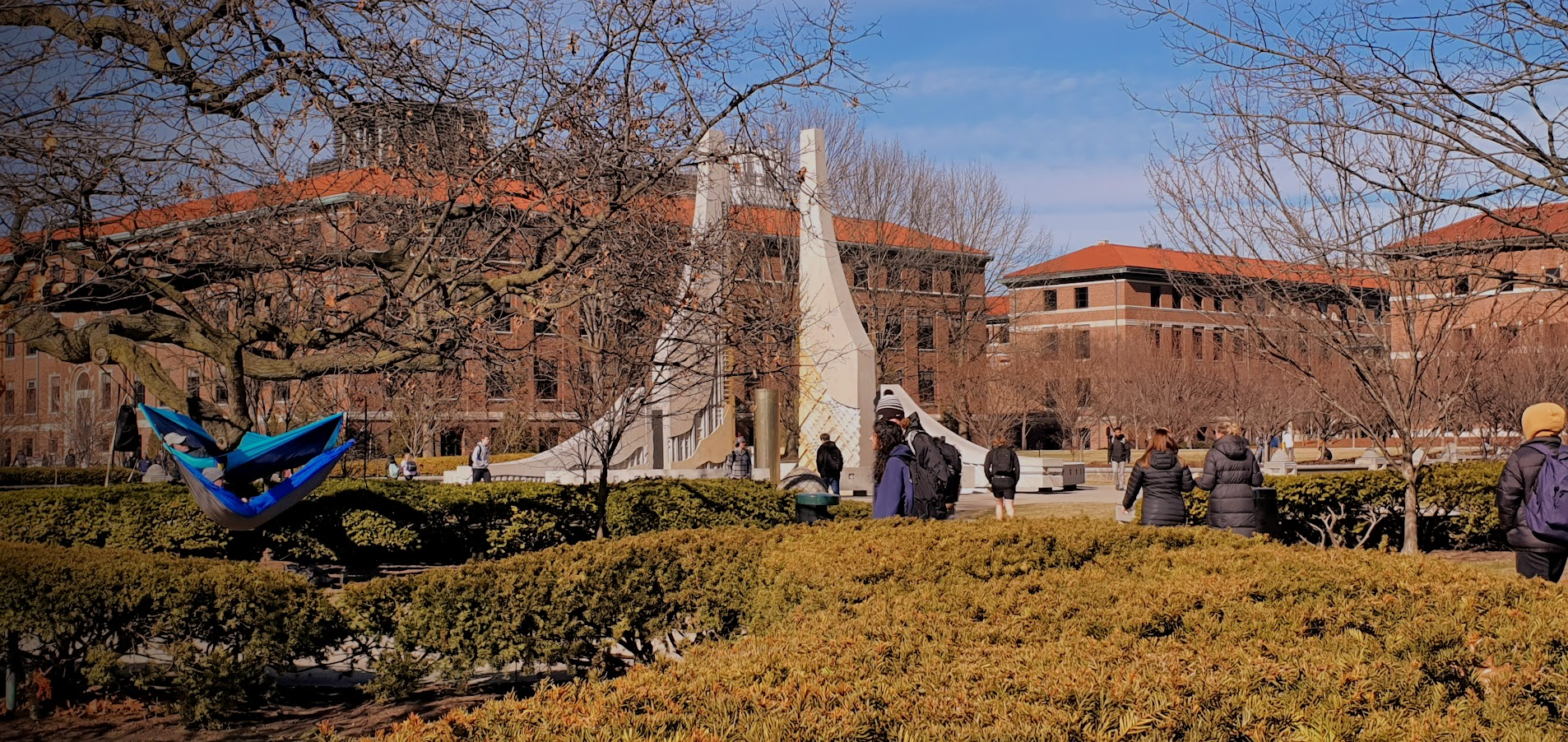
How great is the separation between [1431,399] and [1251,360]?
26539 millimetres

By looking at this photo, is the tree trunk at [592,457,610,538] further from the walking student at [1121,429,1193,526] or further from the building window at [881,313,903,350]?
the building window at [881,313,903,350]

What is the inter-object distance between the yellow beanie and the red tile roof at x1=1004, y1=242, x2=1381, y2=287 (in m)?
3.65

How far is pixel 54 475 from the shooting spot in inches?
1078

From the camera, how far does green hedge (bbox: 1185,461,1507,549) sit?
47.7 ft

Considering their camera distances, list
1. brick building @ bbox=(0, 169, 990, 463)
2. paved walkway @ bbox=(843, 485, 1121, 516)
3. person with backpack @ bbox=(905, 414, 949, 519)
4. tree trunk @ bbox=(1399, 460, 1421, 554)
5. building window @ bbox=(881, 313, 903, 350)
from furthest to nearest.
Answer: building window @ bbox=(881, 313, 903, 350) < paved walkway @ bbox=(843, 485, 1121, 516) < tree trunk @ bbox=(1399, 460, 1421, 554) < person with backpack @ bbox=(905, 414, 949, 519) < brick building @ bbox=(0, 169, 990, 463)

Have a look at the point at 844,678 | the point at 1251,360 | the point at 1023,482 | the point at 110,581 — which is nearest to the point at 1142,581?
the point at 844,678

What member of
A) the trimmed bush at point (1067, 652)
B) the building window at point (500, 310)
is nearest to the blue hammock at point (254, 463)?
the building window at point (500, 310)

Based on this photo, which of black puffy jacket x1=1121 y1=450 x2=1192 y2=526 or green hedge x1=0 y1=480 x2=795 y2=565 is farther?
green hedge x1=0 y1=480 x2=795 y2=565

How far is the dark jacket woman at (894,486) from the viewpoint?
9508 mm

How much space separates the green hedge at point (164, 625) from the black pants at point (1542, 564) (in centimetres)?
718

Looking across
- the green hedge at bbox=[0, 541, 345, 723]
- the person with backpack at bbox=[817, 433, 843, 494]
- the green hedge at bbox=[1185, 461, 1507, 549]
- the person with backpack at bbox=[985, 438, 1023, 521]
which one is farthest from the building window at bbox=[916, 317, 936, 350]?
the green hedge at bbox=[0, 541, 345, 723]

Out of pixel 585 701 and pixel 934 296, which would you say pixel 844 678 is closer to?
pixel 585 701

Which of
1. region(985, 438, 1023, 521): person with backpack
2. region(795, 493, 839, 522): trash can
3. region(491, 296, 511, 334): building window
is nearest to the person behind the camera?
region(491, 296, 511, 334): building window

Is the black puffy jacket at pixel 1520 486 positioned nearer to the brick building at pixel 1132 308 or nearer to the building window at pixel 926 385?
the brick building at pixel 1132 308
